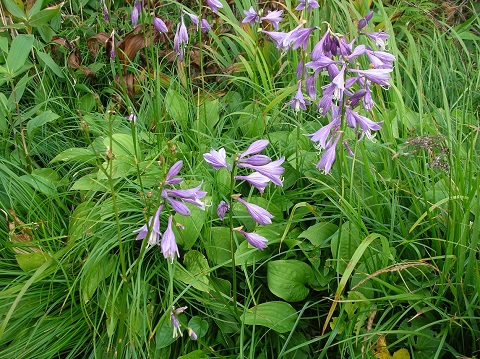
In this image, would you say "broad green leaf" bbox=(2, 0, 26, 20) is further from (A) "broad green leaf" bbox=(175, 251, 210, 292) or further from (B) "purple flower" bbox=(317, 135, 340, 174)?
(B) "purple flower" bbox=(317, 135, 340, 174)

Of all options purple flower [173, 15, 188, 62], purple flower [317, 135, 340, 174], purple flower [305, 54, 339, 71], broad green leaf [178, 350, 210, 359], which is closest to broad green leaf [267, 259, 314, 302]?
broad green leaf [178, 350, 210, 359]

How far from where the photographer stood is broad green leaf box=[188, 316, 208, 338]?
2.24 m

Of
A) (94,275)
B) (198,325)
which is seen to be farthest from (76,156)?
(198,325)

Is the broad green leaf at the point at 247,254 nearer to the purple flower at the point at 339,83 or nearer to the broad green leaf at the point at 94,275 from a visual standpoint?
the broad green leaf at the point at 94,275

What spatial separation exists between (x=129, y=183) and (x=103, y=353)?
Answer: 0.78 metres

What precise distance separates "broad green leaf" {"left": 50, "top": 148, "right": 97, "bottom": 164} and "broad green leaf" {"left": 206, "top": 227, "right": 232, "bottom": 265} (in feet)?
2.51

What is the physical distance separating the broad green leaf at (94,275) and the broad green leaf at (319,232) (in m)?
0.83

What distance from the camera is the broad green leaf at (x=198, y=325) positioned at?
2240mm

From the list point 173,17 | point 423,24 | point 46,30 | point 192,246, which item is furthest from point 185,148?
point 423,24

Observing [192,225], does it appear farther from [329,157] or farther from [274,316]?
[329,157]

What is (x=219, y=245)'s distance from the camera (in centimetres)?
246

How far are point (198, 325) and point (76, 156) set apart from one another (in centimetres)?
108

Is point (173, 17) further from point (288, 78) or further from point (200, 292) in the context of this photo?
point (200, 292)

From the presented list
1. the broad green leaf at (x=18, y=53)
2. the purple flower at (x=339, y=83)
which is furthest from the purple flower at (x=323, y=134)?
the broad green leaf at (x=18, y=53)
